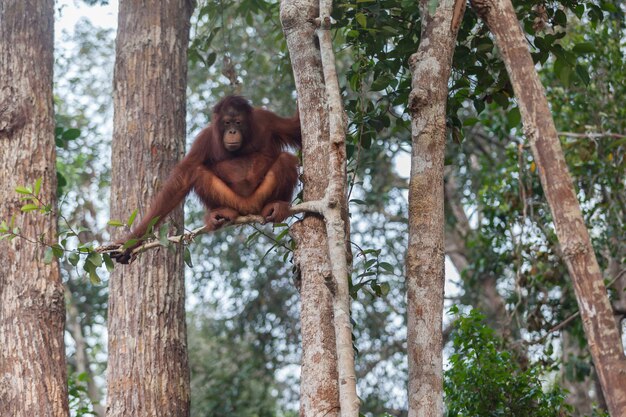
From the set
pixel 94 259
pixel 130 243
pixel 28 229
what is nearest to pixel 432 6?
pixel 130 243

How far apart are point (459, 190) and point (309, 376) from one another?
830 centimetres

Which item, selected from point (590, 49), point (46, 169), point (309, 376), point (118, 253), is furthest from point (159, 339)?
point (590, 49)

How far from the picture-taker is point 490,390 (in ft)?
16.3

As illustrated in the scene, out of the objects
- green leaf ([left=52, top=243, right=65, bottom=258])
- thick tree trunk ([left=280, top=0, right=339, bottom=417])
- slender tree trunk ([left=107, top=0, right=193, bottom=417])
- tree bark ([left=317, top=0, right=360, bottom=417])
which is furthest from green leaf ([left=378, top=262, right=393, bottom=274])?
slender tree trunk ([left=107, top=0, right=193, bottom=417])

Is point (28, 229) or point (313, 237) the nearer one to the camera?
point (313, 237)

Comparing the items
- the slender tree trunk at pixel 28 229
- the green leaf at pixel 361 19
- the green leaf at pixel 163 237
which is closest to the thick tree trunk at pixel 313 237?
the green leaf at pixel 361 19

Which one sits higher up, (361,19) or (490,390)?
(361,19)

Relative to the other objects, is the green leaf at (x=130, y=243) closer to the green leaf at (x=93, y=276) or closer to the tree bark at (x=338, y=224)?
the green leaf at (x=93, y=276)

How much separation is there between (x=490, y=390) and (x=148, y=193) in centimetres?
225

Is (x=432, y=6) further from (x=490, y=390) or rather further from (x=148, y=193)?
(x=490, y=390)

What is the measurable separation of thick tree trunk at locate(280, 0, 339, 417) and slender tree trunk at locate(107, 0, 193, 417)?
5.18 ft

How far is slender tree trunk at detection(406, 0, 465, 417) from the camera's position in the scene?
135 inches

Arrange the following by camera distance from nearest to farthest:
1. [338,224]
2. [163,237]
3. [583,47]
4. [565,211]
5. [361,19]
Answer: [565,211] < [338,224] < [163,237] < [361,19] < [583,47]

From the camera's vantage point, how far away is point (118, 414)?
15.6ft
